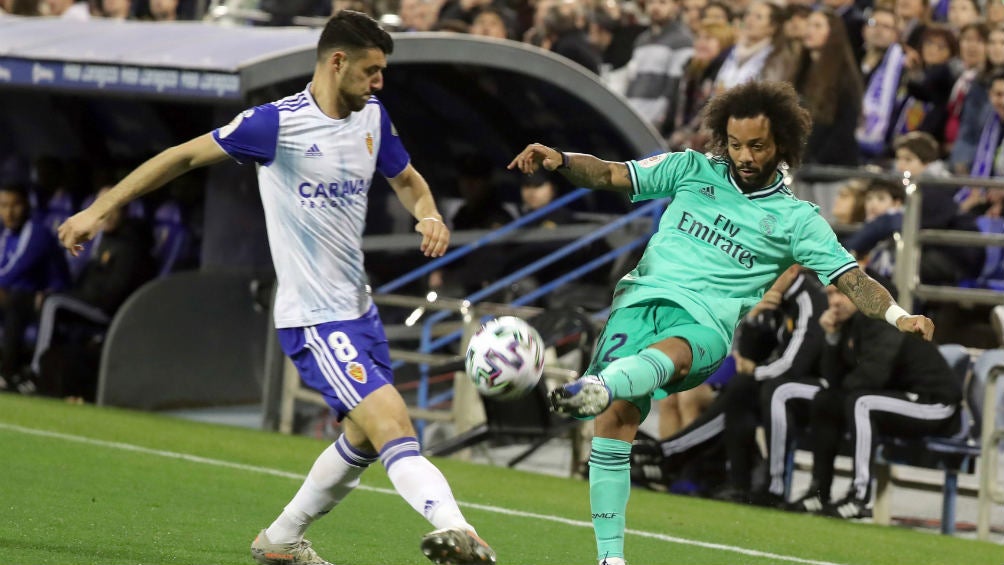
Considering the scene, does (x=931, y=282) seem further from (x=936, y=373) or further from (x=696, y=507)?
(x=696, y=507)

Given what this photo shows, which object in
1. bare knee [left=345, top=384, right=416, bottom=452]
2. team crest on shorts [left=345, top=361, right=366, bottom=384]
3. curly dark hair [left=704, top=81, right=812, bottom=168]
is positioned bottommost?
bare knee [left=345, top=384, right=416, bottom=452]

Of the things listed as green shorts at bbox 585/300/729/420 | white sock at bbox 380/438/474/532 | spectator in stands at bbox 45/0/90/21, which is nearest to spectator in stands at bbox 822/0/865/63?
green shorts at bbox 585/300/729/420

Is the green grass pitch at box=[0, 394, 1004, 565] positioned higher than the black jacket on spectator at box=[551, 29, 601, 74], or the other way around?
the black jacket on spectator at box=[551, 29, 601, 74]

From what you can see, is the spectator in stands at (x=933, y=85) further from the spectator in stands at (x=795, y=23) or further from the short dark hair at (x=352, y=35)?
the short dark hair at (x=352, y=35)

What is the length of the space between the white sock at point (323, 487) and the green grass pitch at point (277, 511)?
376 mm

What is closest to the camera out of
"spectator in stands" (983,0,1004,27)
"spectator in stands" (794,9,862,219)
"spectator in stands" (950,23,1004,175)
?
"spectator in stands" (950,23,1004,175)

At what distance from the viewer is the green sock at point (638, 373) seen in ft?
19.8

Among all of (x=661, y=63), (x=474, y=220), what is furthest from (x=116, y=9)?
(x=661, y=63)

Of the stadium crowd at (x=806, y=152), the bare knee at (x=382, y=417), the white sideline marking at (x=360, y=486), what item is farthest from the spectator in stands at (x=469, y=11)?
the bare knee at (x=382, y=417)

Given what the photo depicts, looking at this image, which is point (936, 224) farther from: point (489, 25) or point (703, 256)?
point (489, 25)

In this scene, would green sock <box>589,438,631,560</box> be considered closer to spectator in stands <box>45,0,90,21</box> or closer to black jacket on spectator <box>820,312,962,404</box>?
black jacket on spectator <box>820,312,962,404</box>

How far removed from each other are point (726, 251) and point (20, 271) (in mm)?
10276

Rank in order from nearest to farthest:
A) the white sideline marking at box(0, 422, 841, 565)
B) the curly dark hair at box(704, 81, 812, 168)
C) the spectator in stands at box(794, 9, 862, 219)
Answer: the curly dark hair at box(704, 81, 812, 168), the white sideline marking at box(0, 422, 841, 565), the spectator in stands at box(794, 9, 862, 219)

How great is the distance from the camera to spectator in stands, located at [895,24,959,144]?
1345 centimetres
